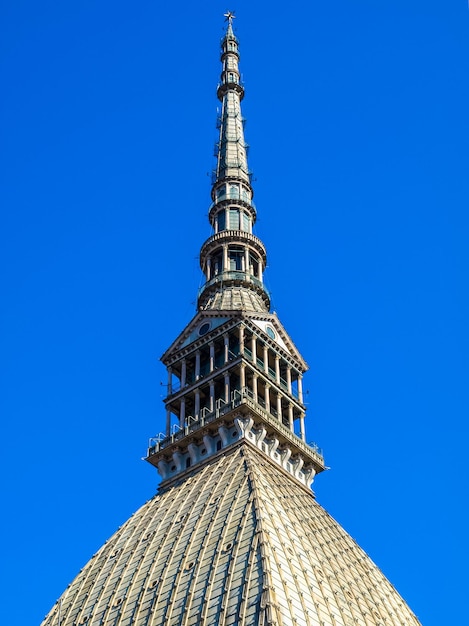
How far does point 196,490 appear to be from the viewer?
71.8 meters

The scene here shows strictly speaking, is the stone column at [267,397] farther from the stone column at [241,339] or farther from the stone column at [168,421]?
the stone column at [168,421]

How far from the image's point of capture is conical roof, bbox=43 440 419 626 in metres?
57.1

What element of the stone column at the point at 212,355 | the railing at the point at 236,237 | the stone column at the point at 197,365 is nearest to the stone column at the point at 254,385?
the stone column at the point at 212,355

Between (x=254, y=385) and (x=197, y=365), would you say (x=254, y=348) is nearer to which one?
(x=254, y=385)

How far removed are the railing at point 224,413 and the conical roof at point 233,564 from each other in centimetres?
280

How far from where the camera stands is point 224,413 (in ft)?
248

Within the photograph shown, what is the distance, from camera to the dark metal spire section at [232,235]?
8906cm

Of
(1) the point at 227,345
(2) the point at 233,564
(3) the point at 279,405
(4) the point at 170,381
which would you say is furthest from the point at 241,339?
(2) the point at 233,564

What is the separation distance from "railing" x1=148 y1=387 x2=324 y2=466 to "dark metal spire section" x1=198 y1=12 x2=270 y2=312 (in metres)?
9.73

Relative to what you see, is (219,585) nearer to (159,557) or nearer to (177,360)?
(159,557)

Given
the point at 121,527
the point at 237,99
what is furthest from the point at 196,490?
the point at 237,99

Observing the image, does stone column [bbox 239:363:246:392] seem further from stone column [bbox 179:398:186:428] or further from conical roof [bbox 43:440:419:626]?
stone column [bbox 179:398:186:428]

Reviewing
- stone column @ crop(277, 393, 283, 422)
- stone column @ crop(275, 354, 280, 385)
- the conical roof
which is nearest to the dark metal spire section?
stone column @ crop(275, 354, 280, 385)

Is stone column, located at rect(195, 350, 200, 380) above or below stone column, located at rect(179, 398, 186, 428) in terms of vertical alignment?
above
